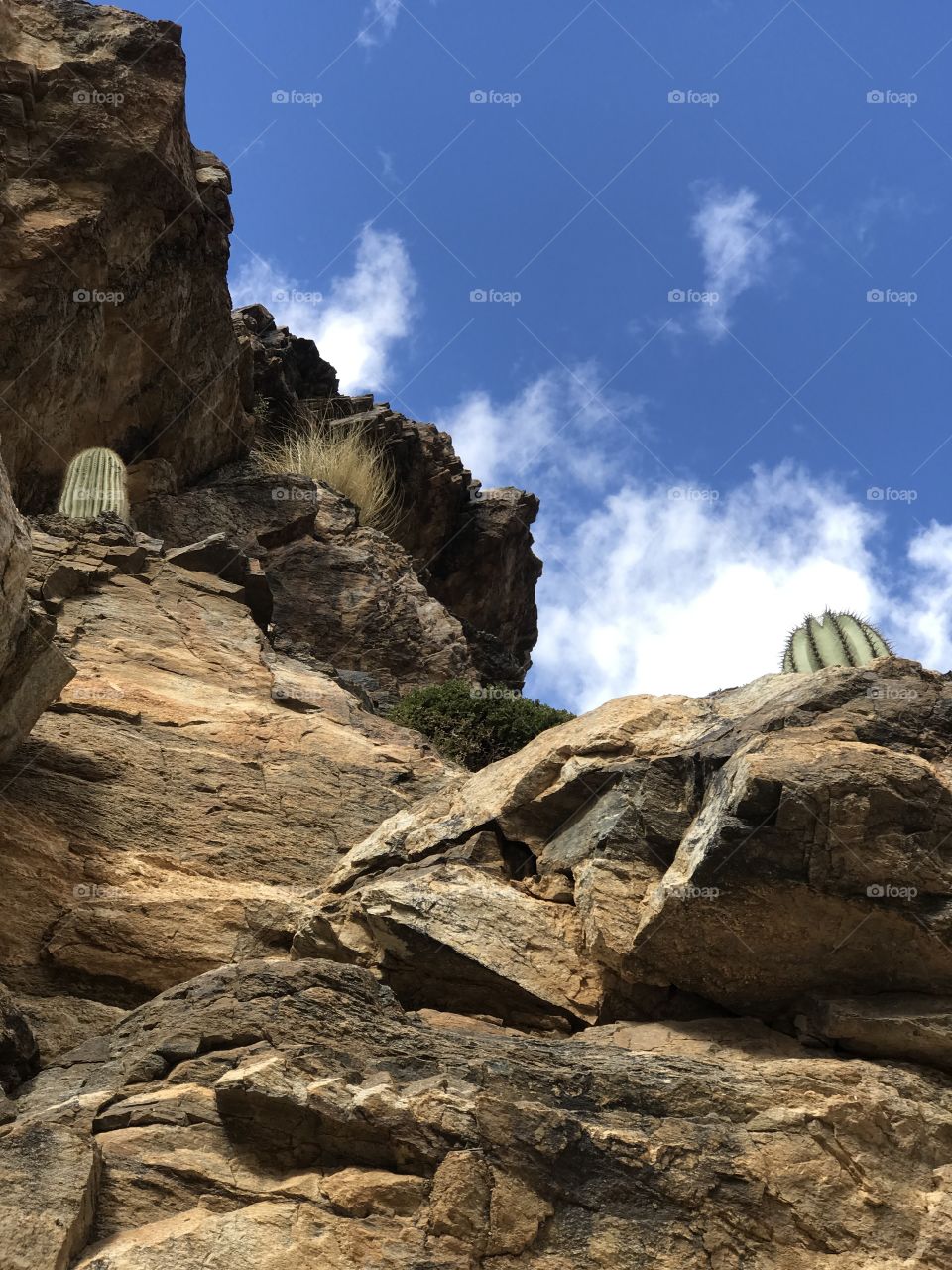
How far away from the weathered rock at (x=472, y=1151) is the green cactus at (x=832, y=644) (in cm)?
605

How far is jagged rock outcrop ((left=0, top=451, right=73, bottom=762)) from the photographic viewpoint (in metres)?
7.74

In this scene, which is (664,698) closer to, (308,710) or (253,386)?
(308,710)

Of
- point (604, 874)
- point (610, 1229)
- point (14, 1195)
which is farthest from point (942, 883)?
point (14, 1195)

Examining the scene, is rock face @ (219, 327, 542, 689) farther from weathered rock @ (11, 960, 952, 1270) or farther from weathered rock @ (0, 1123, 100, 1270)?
weathered rock @ (0, 1123, 100, 1270)

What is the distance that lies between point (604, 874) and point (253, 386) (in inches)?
719

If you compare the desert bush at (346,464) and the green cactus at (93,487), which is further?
the desert bush at (346,464)

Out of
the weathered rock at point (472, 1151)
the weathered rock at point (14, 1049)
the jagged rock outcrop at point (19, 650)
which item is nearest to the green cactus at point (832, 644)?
the weathered rock at point (472, 1151)

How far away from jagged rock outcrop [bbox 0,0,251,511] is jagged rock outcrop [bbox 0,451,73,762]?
7885 mm

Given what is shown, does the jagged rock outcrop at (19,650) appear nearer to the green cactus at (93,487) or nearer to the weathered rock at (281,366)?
the green cactus at (93,487)

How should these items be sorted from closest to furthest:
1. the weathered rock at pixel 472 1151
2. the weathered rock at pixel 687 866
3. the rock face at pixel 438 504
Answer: the weathered rock at pixel 472 1151, the weathered rock at pixel 687 866, the rock face at pixel 438 504

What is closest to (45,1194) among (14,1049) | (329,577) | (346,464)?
(14,1049)

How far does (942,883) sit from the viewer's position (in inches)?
242

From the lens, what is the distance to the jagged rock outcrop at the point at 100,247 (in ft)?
53.9

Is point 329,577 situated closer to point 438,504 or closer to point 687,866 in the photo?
point 438,504
